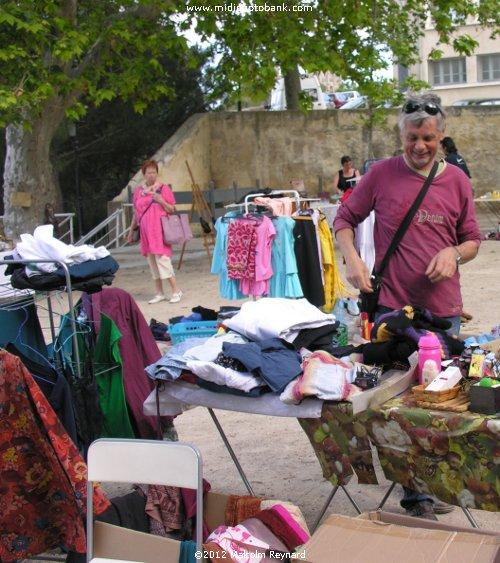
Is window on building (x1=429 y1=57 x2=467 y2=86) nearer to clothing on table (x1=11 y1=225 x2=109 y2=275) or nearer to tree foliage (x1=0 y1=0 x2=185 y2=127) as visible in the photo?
tree foliage (x1=0 y1=0 x2=185 y2=127)

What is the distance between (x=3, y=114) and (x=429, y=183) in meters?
8.77

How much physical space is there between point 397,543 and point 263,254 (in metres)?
5.69

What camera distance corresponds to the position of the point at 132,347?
4746 mm

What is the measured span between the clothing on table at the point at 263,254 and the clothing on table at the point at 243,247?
0.04 metres

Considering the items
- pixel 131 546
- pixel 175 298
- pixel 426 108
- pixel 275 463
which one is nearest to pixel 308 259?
pixel 175 298

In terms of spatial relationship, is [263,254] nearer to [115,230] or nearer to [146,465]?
[146,465]

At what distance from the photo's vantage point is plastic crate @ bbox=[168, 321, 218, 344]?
7859mm

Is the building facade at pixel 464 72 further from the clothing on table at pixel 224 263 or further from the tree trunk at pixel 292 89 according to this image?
the clothing on table at pixel 224 263

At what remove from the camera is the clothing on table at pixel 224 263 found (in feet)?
28.8

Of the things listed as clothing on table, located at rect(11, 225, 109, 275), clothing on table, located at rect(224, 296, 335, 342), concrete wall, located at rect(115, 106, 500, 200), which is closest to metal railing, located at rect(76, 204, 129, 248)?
concrete wall, located at rect(115, 106, 500, 200)

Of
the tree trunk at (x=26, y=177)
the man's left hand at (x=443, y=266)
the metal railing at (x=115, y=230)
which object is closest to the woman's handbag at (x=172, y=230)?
the tree trunk at (x=26, y=177)

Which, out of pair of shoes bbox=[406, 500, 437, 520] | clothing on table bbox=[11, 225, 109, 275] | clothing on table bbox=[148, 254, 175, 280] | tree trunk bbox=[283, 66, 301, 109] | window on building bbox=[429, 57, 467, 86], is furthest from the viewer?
window on building bbox=[429, 57, 467, 86]

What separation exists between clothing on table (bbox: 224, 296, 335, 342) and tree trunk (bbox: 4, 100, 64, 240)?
1038 centimetres

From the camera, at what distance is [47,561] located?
4227 millimetres
